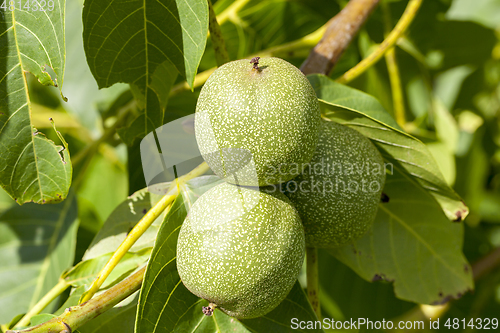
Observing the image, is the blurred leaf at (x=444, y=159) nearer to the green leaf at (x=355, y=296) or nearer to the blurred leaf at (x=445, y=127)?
the blurred leaf at (x=445, y=127)

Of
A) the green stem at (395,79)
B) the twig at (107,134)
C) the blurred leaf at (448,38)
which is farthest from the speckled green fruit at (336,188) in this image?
the blurred leaf at (448,38)

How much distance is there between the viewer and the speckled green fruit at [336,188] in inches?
37.1

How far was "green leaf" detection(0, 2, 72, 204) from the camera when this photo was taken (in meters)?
0.88

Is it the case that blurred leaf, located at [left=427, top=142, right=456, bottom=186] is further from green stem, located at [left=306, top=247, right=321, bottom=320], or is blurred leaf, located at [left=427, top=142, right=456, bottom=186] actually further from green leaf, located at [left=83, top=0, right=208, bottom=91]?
green leaf, located at [left=83, top=0, right=208, bottom=91]

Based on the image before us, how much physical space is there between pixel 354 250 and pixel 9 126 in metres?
0.94

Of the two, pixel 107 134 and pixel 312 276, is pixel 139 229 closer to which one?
pixel 312 276

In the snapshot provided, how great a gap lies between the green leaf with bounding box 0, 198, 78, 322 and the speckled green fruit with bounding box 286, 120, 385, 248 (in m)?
0.83

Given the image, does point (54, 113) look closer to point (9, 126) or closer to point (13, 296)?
point (13, 296)

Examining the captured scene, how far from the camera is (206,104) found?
812mm

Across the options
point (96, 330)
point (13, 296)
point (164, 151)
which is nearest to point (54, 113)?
point (13, 296)

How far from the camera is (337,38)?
1.31 metres

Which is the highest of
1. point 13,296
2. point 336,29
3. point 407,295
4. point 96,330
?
point 336,29

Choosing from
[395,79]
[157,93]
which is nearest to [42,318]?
[157,93]

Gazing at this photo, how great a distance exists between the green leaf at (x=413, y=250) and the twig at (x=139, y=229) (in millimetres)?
539
